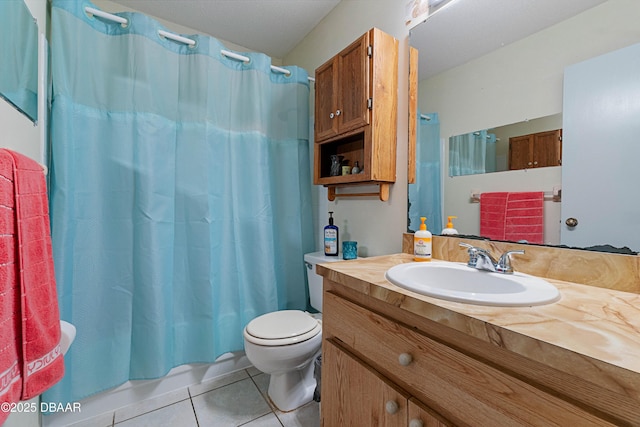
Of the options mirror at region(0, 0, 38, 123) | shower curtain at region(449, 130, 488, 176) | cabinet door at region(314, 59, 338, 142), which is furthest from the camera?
cabinet door at region(314, 59, 338, 142)

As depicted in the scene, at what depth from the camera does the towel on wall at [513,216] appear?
0.94m

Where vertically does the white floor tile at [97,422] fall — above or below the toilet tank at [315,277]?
below

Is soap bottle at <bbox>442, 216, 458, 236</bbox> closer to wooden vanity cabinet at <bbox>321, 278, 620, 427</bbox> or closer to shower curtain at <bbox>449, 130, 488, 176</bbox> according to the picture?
shower curtain at <bbox>449, 130, 488, 176</bbox>

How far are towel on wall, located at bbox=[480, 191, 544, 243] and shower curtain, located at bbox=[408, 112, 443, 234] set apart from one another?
0.66 ft

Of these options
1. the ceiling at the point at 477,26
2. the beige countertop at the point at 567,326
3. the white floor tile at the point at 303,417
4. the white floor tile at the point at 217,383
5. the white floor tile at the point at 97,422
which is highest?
the ceiling at the point at 477,26

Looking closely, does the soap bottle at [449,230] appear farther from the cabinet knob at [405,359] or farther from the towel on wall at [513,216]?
the cabinet knob at [405,359]

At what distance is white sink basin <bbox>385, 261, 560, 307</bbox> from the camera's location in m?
0.63

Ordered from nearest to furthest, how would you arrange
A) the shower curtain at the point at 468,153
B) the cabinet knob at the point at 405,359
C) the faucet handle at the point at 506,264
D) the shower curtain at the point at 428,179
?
the cabinet knob at the point at 405,359, the faucet handle at the point at 506,264, the shower curtain at the point at 468,153, the shower curtain at the point at 428,179

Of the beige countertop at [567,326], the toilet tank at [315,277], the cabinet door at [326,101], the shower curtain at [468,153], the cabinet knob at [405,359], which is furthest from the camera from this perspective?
the toilet tank at [315,277]

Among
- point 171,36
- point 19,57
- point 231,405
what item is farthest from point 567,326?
point 171,36

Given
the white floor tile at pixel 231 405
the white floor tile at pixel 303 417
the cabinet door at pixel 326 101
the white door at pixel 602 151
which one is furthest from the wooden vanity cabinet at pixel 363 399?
the cabinet door at pixel 326 101

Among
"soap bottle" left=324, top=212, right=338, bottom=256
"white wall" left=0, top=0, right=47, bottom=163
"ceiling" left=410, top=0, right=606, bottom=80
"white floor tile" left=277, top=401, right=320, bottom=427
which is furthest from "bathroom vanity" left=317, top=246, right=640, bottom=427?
"white wall" left=0, top=0, right=47, bottom=163

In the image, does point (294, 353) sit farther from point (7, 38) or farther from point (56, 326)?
point (7, 38)

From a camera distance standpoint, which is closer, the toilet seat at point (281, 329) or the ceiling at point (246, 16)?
the toilet seat at point (281, 329)
